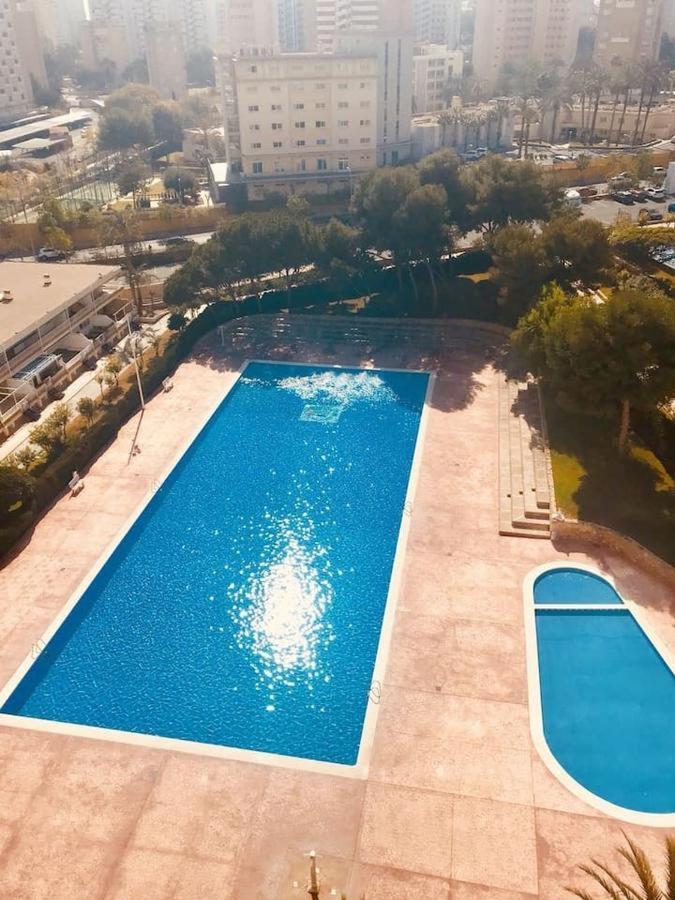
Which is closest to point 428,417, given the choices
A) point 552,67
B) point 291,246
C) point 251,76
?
point 291,246

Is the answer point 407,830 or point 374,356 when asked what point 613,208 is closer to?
point 374,356

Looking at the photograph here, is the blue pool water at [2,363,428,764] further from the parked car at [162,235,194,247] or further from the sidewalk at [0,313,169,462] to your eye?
the parked car at [162,235,194,247]

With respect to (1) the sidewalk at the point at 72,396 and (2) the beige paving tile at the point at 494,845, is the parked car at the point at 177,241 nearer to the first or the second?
(1) the sidewalk at the point at 72,396

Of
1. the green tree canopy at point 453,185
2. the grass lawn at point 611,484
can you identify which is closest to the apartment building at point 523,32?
the green tree canopy at point 453,185

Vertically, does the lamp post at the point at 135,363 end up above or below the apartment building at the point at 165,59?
below

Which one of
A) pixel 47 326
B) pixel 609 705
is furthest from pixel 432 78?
pixel 609 705

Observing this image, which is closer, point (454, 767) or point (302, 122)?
point (454, 767)

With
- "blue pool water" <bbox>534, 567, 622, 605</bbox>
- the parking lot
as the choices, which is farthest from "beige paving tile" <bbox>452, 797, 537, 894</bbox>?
the parking lot

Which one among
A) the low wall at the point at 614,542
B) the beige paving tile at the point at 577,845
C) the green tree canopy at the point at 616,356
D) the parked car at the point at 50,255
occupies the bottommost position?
the beige paving tile at the point at 577,845
